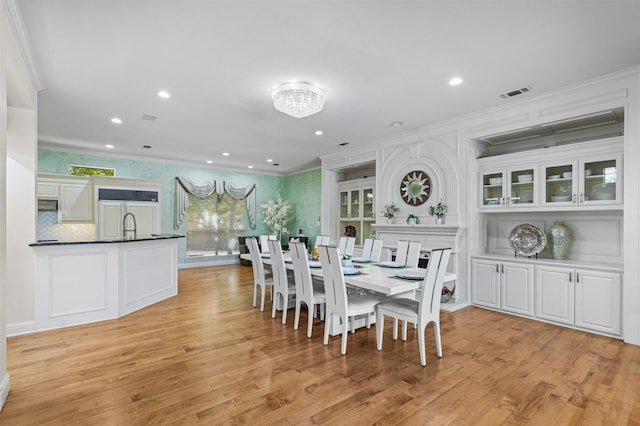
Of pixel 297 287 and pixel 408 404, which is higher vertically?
pixel 297 287

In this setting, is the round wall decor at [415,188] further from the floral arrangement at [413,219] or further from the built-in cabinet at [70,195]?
the built-in cabinet at [70,195]

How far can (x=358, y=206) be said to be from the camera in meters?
7.21

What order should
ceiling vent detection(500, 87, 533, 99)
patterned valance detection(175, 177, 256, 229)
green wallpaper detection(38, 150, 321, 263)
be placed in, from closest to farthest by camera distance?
ceiling vent detection(500, 87, 533, 99) < green wallpaper detection(38, 150, 321, 263) < patterned valance detection(175, 177, 256, 229)

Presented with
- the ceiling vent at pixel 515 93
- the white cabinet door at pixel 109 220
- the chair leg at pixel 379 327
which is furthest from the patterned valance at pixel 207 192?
the ceiling vent at pixel 515 93

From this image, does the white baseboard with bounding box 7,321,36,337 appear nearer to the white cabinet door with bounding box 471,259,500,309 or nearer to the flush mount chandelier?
the flush mount chandelier

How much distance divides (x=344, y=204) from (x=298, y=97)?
4.18 meters

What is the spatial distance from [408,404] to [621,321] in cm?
279

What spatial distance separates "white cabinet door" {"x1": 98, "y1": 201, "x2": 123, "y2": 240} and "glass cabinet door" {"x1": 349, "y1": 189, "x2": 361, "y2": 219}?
4942mm

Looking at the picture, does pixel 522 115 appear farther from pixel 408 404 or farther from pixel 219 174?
pixel 219 174

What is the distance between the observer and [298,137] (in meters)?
5.86

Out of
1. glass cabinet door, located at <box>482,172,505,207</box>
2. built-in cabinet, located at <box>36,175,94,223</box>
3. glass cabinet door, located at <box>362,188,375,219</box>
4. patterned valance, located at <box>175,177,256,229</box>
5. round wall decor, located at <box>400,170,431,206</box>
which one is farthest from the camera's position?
patterned valance, located at <box>175,177,256,229</box>

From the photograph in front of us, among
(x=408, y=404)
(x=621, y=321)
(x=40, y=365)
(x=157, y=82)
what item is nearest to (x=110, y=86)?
(x=157, y=82)

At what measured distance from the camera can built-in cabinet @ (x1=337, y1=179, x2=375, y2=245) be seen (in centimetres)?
699

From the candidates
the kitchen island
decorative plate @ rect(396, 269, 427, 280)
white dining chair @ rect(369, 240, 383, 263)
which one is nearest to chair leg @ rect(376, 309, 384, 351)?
decorative plate @ rect(396, 269, 427, 280)
